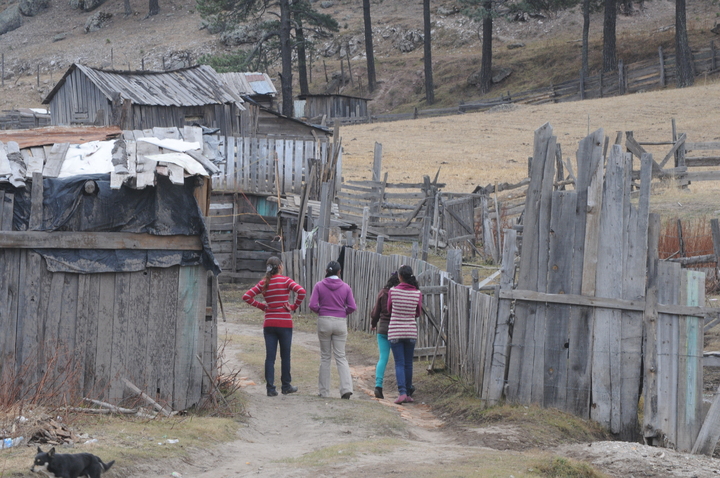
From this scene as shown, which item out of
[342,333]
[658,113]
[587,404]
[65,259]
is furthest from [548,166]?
[658,113]

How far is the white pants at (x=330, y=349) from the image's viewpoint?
30.7ft

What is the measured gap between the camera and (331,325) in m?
9.34

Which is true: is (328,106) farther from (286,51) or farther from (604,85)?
(604,85)

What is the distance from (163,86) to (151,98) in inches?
51.5

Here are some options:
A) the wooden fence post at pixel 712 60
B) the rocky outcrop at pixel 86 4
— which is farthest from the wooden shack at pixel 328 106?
the rocky outcrop at pixel 86 4

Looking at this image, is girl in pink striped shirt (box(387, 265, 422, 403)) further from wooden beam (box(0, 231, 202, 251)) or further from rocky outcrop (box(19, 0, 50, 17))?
rocky outcrop (box(19, 0, 50, 17))

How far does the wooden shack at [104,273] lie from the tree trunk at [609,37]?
41422 millimetres

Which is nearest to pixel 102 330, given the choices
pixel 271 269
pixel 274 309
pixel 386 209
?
pixel 274 309

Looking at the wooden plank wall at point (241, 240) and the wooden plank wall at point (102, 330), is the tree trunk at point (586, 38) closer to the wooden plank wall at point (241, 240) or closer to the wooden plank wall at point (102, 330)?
the wooden plank wall at point (241, 240)

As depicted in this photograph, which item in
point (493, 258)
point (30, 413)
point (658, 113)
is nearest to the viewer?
point (30, 413)

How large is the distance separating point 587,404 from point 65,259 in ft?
17.5

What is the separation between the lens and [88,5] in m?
79.1

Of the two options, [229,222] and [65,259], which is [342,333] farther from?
[229,222]

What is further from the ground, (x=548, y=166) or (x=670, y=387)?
(x=548, y=166)
